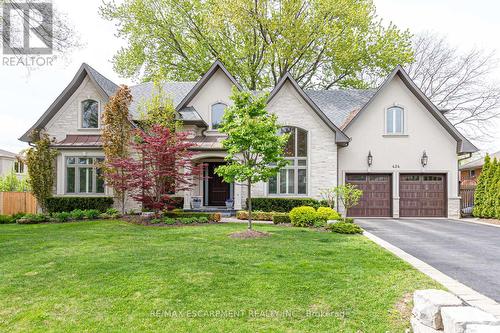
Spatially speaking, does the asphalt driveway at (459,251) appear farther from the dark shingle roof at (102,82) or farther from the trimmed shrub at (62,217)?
the dark shingle roof at (102,82)

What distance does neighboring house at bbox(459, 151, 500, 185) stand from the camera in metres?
27.1

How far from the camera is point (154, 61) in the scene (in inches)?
1149

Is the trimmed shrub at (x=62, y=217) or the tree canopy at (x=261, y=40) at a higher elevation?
the tree canopy at (x=261, y=40)

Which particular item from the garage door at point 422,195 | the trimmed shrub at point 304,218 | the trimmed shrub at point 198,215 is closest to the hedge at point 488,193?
the garage door at point 422,195

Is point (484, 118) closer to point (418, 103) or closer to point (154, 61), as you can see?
point (418, 103)

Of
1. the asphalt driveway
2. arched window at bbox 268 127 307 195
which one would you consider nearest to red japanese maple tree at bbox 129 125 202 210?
arched window at bbox 268 127 307 195

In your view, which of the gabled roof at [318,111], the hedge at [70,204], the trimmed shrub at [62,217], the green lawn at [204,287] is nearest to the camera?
the green lawn at [204,287]

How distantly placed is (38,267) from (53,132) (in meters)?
13.1

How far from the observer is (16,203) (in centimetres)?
1745

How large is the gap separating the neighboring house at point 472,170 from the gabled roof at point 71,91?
28.6 meters

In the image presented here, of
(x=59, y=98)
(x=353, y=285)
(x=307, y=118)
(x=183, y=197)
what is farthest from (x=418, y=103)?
(x=59, y=98)

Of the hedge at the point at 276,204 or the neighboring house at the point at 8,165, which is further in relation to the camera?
the neighboring house at the point at 8,165

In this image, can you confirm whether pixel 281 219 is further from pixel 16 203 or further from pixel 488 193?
pixel 16 203

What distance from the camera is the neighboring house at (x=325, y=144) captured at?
16.8 m
